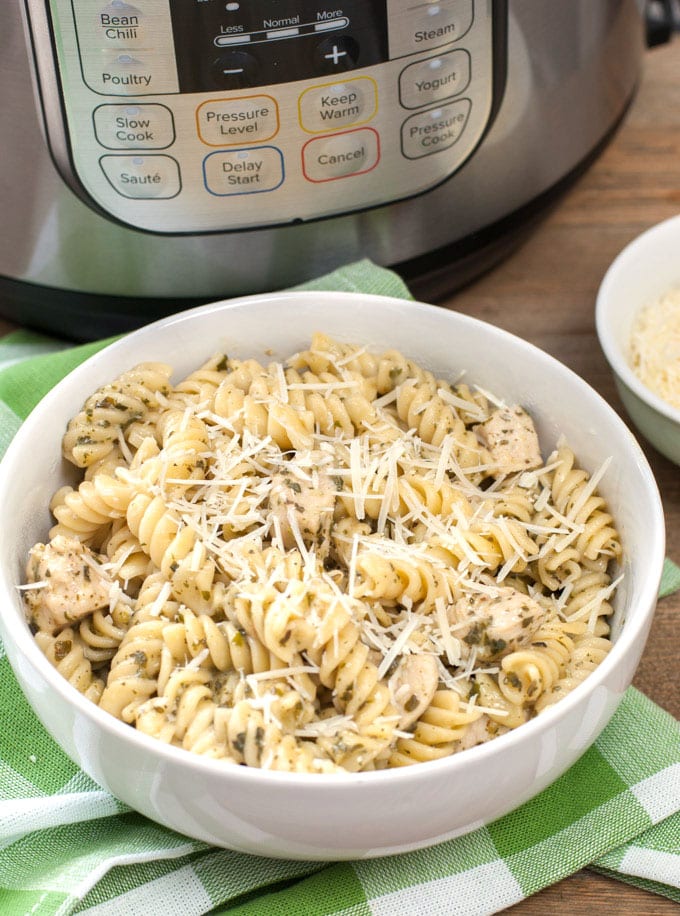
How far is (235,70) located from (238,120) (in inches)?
2.5

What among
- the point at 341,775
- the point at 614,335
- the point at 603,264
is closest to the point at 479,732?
the point at 341,775

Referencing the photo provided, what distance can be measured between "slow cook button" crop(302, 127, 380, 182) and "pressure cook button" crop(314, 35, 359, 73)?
0.30 ft

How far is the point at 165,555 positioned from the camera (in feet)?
3.92

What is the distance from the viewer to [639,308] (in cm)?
177

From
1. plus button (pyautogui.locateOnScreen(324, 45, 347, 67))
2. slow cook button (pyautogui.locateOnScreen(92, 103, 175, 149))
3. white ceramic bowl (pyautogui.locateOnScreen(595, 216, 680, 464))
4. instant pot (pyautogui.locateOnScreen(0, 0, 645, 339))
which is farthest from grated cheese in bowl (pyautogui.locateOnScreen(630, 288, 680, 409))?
slow cook button (pyautogui.locateOnScreen(92, 103, 175, 149))

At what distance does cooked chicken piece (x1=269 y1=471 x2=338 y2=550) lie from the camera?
122cm

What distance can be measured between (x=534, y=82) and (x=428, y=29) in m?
0.24

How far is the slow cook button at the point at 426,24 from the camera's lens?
1.38m

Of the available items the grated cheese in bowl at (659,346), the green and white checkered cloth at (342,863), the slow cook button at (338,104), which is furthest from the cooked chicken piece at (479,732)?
the slow cook button at (338,104)

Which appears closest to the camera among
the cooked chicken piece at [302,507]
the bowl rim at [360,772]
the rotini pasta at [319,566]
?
the bowl rim at [360,772]

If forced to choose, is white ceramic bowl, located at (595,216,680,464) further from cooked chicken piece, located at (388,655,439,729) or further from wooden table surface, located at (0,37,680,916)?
cooked chicken piece, located at (388,655,439,729)

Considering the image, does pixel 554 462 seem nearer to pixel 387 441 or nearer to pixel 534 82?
pixel 387 441

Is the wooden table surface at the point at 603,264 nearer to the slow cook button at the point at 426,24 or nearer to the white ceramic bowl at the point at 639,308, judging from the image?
the white ceramic bowl at the point at 639,308

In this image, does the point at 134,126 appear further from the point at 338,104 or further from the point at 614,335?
the point at 614,335
